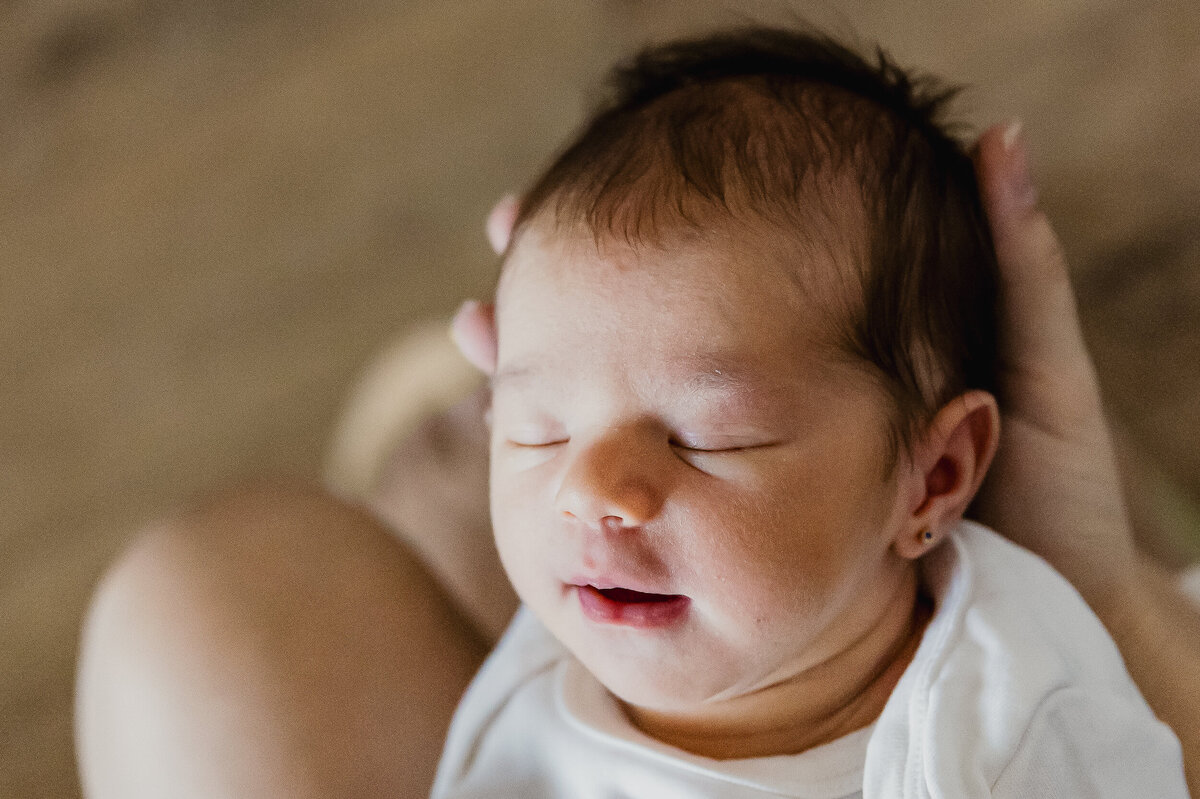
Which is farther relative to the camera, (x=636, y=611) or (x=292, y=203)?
(x=292, y=203)

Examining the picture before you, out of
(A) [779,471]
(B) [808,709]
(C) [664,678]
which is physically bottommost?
(B) [808,709]

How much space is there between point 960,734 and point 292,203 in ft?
4.42

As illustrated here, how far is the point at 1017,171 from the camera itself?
2.78 ft

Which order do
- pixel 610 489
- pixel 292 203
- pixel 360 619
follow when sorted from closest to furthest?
pixel 610 489 < pixel 360 619 < pixel 292 203

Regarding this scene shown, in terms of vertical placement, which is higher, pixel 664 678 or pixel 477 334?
Answer: pixel 477 334

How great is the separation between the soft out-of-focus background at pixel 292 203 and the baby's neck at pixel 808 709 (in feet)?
1.59

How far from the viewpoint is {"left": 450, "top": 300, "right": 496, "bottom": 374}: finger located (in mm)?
946

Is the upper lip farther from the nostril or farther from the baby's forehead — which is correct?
the baby's forehead

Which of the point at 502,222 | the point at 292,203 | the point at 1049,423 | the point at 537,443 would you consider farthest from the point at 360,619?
the point at 292,203

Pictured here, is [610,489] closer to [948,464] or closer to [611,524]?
[611,524]

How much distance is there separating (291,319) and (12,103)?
663mm

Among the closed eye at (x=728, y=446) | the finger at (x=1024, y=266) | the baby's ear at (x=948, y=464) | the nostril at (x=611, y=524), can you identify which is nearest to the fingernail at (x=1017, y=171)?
the finger at (x=1024, y=266)

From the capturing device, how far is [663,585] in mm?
694

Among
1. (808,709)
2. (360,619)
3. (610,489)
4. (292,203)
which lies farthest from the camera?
(292,203)
